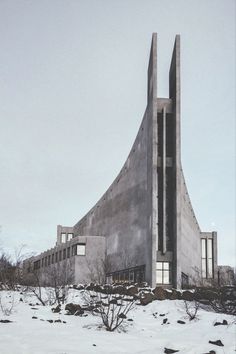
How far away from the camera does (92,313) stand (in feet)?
56.6

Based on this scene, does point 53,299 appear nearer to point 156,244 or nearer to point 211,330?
point 211,330

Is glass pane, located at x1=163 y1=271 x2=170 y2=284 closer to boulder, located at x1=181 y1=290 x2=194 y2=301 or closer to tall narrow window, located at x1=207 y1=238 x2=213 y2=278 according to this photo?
boulder, located at x1=181 y1=290 x2=194 y2=301

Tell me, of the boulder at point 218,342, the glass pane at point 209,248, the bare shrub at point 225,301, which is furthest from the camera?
the glass pane at point 209,248

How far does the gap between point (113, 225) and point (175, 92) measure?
20085 mm

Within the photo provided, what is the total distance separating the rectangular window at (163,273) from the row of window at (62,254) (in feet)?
47.2

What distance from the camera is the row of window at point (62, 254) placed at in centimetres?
5466

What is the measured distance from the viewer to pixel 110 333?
14258mm

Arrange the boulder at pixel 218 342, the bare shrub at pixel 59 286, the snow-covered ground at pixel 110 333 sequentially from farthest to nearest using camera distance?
the bare shrub at pixel 59 286 < the boulder at pixel 218 342 < the snow-covered ground at pixel 110 333

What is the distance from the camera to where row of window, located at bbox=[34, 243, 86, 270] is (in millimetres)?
54656

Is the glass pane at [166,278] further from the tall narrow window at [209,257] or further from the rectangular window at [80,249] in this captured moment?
the tall narrow window at [209,257]

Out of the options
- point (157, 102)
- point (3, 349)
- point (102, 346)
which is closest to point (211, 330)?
point (102, 346)

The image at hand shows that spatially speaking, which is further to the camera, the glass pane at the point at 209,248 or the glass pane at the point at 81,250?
the glass pane at the point at 209,248

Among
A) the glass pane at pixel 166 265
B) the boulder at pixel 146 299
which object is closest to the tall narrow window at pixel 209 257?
the glass pane at pixel 166 265

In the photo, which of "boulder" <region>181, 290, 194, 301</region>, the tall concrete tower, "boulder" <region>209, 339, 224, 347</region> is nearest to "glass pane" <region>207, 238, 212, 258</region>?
the tall concrete tower
